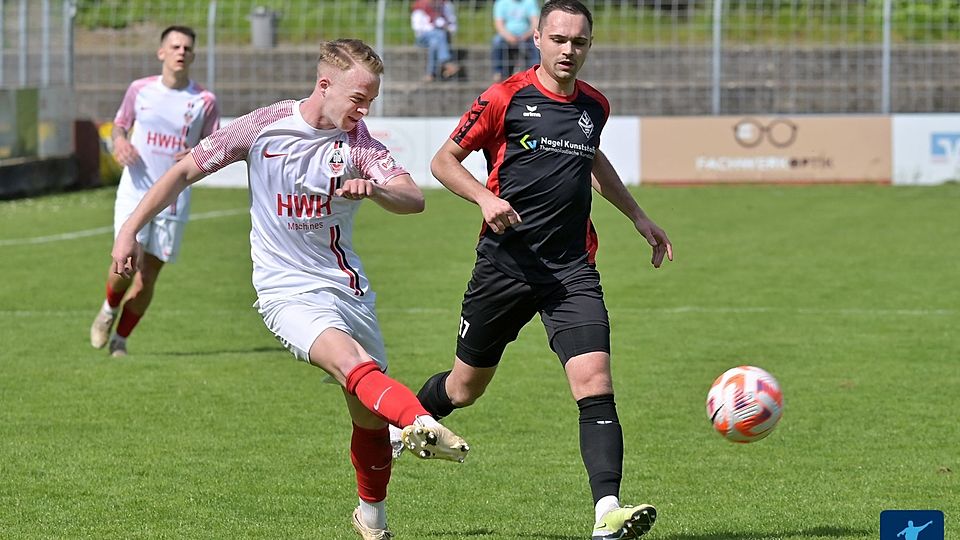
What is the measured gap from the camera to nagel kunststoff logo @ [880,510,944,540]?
4211mm

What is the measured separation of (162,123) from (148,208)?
5450 millimetres

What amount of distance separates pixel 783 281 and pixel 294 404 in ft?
20.9

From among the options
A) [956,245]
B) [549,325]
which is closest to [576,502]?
[549,325]

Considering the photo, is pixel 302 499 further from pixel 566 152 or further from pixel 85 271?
pixel 85 271

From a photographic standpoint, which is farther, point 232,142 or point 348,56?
point 232,142

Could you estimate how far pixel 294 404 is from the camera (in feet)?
29.0

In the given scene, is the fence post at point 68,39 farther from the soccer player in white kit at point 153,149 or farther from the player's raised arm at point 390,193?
the player's raised arm at point 390,193

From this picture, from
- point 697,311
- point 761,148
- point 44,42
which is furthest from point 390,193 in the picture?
point 44,42

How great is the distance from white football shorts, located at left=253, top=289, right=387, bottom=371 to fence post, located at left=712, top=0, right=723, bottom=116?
19180 mm

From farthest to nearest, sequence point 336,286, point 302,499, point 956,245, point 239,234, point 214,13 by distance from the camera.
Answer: point 214,13 → point 239,234 → point 956,245 → point 302,499 → point 336,286

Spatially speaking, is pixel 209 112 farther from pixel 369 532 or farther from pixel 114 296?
pixel 369 532

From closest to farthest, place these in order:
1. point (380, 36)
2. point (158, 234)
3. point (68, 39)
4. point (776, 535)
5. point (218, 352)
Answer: point (776, 535) → point (158, 234) → point (218, 352) → point (68, 39) → point (380, 36)

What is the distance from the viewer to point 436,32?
85.5 feet

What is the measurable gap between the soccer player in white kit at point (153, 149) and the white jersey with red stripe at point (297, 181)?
190 inches
